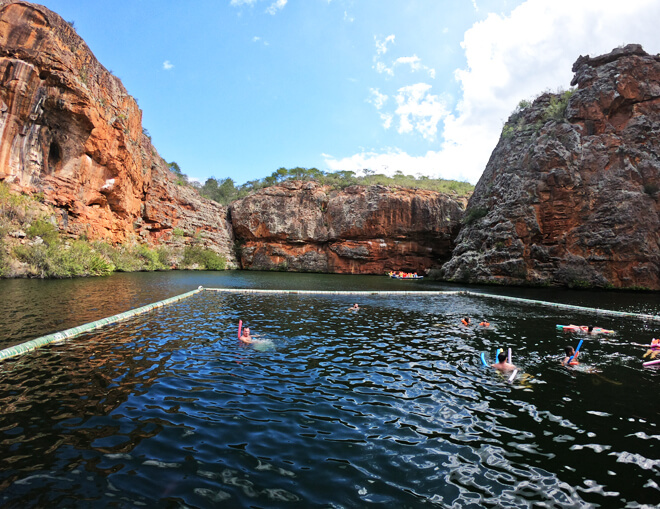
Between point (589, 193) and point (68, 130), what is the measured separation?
172ft

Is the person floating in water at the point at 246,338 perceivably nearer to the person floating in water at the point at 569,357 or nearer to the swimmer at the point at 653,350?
the person floating in water at the point at 569,357

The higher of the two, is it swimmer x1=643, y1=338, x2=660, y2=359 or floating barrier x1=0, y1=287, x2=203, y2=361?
floating barrier x1=0, y1=287, x2=203, y2=361

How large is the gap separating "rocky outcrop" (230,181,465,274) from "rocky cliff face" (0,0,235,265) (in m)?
17.4

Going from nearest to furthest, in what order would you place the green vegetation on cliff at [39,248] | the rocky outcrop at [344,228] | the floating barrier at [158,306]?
the floating barrier at [158,306] < the green vegetation on cliff at [39,248] < the rocky outcrop at [344,228]

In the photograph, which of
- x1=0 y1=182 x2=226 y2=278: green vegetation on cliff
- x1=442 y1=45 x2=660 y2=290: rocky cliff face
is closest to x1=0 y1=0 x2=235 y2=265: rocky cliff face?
x1=0 y1=182 x2=226 y2=278: green vegetation on cliff

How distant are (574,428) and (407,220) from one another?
1973 inches

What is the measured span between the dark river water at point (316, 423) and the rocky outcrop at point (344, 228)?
44.8 meters

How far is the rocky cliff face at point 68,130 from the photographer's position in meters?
29.2

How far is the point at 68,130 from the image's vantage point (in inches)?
1340

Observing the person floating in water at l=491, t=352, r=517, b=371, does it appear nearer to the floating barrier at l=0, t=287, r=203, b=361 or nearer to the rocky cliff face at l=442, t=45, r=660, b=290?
the floating barrier at l=0, t=287, r=203, b=361

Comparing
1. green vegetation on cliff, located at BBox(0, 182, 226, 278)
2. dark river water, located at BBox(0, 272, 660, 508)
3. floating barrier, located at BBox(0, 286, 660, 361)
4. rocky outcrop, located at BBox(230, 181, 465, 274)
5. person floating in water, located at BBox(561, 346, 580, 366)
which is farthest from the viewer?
rocky outcrop, located at BBox(230, 181, 465, 274)

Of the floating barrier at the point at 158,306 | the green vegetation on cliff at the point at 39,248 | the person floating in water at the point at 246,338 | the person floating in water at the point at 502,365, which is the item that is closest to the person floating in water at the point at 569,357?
the person floating in water at the point at 502,365

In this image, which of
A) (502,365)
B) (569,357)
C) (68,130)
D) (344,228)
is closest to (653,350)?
(569,357)

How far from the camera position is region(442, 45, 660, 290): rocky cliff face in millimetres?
30500
